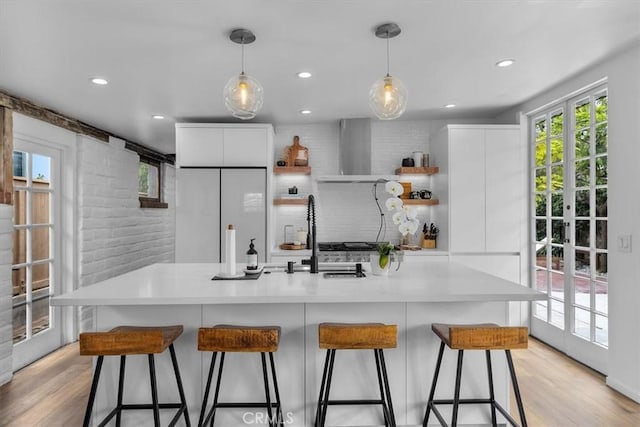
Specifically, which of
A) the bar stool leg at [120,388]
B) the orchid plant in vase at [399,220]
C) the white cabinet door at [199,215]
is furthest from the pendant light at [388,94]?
the white cabinet door at [199,215]

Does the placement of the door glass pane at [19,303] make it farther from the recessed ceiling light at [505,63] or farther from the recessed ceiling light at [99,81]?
the recessed ceiling light at [505,63]

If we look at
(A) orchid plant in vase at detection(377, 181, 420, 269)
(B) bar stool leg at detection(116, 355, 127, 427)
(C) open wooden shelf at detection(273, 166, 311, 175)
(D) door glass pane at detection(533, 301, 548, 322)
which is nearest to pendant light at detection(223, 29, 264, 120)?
(A) orchid plant in vase at detection(377, 181, 420, 269)

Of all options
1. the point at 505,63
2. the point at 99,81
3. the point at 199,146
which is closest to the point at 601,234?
the point at 505,63

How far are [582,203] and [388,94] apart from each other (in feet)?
7.52

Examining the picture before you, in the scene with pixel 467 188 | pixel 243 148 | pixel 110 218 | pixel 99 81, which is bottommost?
pixel 110 218

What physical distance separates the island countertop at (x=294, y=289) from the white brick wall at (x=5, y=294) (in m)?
1.55

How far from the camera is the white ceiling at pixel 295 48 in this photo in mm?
2254

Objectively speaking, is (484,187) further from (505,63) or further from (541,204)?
(505,63)

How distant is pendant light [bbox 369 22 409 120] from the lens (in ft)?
7.89

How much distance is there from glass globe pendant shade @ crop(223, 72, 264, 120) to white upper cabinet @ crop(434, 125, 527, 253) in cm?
274

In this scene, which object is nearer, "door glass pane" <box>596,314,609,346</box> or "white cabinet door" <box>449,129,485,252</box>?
"door glass pane" <box>596,314,609,346</box>

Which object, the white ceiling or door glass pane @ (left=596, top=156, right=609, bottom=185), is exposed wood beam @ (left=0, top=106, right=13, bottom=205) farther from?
door glass pane @ (left=596, top=156, right=609, bottom=185)

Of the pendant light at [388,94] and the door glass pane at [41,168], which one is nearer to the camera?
the pendant light at [388,94]

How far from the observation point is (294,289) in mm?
2189
